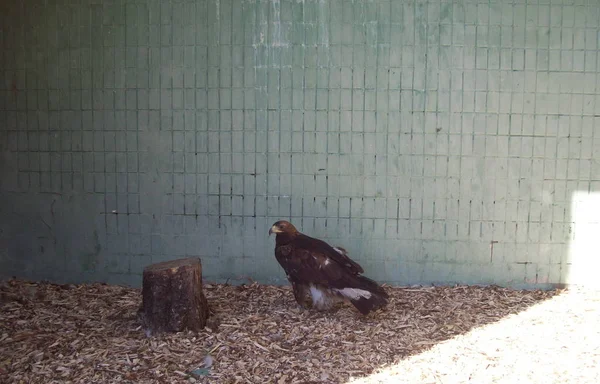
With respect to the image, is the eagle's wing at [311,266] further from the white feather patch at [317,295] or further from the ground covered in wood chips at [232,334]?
the ground covered in wood chips at [232,334]

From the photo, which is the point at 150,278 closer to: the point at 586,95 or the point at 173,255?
the point at 173,255

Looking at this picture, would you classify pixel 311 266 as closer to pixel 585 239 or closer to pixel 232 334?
pixel 232 334

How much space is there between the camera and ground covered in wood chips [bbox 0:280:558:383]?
404 centimetres

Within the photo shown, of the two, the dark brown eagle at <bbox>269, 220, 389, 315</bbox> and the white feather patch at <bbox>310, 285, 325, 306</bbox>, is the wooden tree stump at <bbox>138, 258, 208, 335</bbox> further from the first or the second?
the white feather patch at <bbox>310, 285, 325, 306</bbox>

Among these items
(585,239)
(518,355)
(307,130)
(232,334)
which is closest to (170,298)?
(232,334)

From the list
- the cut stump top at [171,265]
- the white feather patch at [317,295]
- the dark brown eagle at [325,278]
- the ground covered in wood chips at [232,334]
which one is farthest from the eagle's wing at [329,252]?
the cut stump top at [171,265]

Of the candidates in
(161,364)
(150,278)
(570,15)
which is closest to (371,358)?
(161,364)

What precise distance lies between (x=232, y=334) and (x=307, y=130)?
7.43 ft

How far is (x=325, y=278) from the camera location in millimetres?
5078

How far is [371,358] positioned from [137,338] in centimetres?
184

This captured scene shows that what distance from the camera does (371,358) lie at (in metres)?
4.29

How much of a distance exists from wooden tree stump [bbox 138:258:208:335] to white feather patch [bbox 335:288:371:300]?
1.30m

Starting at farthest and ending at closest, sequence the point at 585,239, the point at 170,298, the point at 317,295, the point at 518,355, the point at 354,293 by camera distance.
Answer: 1. the point at 585,239
2. the point at 317,295
3. the point at 354,293
4. the point at 170,298
5. the point at 518,355

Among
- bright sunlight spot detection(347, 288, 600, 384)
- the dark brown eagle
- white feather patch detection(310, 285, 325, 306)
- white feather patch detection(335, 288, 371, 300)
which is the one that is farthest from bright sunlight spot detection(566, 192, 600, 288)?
white feather patch detection(310, 285, 325, 306)
